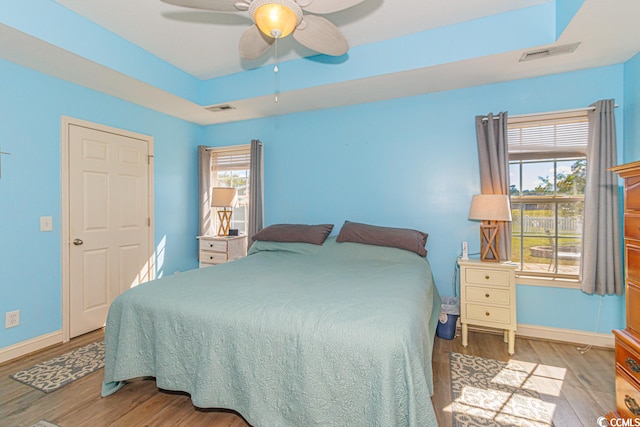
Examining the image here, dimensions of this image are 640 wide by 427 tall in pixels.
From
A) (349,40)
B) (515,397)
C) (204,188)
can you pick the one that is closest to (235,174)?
(204,188)

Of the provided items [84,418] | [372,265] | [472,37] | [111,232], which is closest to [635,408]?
[372,265]

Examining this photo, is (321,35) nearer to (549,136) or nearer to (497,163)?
(497,163)

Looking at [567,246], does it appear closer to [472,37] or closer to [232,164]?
[472,37]

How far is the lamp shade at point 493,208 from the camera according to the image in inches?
100

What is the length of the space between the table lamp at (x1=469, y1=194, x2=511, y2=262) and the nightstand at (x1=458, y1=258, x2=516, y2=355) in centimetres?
20

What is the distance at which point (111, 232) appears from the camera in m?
3.21

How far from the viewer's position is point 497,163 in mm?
2779

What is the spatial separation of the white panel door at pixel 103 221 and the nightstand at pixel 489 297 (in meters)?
3.56

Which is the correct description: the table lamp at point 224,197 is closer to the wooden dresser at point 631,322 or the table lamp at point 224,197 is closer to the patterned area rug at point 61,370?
the patterned area rug at point 61,370

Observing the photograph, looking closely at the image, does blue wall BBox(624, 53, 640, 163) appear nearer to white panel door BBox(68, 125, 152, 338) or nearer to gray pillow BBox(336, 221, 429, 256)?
gray pillow BBox(336, 221, 429, 256)

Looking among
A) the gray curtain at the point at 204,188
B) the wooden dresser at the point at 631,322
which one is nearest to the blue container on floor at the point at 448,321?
the wooden dresser at the point at 631,322

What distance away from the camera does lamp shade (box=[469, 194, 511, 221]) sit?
2.55m

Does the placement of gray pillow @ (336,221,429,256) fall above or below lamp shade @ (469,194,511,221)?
below

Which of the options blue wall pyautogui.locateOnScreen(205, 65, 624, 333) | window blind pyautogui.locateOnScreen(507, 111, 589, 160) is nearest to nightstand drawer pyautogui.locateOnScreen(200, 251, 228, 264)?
blue wall pyautogui.locateOnScreen(205, 65, 624, 333)
